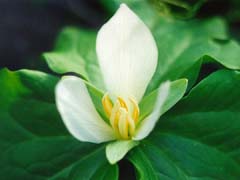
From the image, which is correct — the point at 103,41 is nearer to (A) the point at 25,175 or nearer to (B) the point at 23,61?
(A) the point at 25,175

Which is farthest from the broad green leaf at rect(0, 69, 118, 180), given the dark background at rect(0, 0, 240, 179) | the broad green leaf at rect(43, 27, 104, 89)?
the dark background at rect(0, 0, 240, 179)

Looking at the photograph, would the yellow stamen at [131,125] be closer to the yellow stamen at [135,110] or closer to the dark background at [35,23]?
the yellow stamen at [135,110]

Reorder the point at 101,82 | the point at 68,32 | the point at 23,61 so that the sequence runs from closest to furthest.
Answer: the point at 101,82 < the point at 68,32 < the point at 23,61

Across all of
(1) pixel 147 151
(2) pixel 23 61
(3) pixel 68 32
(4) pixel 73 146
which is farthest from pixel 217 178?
(2) pixel 23 61

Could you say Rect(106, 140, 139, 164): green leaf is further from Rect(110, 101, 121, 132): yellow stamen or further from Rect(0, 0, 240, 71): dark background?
Rect(0, 0, 240, 71): dark background

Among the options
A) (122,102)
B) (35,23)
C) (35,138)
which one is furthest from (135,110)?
(35,23)

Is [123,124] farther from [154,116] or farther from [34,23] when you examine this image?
[34,23]
